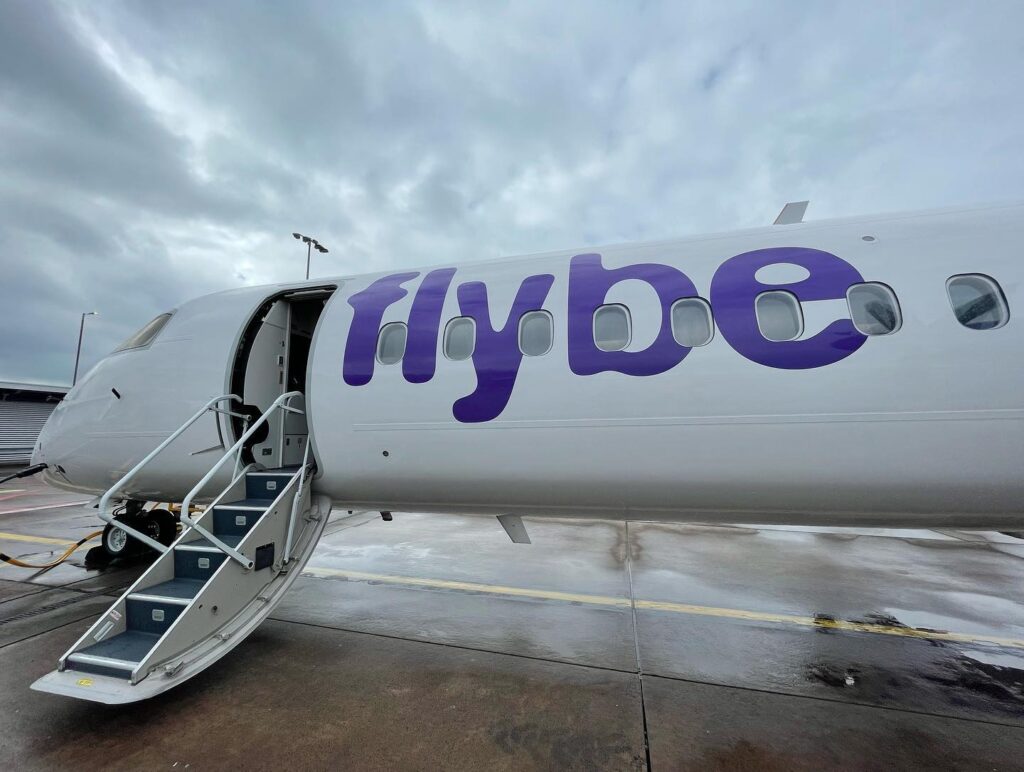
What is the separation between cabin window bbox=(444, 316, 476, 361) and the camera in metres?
4.92

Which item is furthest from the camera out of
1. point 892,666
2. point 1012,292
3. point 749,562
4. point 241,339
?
point 749,562

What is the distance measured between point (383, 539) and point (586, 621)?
20.3 feet

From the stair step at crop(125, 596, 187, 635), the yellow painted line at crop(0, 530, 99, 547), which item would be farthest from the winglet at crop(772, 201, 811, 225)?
the yellow painted line at crop(0, 530, 99, 547)

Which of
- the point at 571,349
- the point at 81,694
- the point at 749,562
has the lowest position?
the point at 749,562

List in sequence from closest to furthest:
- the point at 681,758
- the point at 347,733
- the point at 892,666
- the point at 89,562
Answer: the point at 681,758
the point at 347,733
the point at 892,666
the point at 89,562

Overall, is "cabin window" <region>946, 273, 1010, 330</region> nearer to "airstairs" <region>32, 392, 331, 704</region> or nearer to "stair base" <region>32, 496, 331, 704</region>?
"airstairs" <region>32, 392, 331, 704</region>

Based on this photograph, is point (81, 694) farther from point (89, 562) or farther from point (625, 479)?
point (89, 562)

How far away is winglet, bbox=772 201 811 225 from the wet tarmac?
15.0 ft

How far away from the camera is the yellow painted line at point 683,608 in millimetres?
5930

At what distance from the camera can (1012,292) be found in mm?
3883

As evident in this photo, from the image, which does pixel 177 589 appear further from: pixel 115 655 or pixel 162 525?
pixel 162 525

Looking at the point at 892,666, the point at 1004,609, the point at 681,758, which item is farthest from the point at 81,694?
the point at 1004,609

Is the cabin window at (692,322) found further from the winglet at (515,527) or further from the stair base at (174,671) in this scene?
the stair base at (174,671)

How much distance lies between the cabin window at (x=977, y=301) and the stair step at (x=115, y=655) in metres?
6.81
